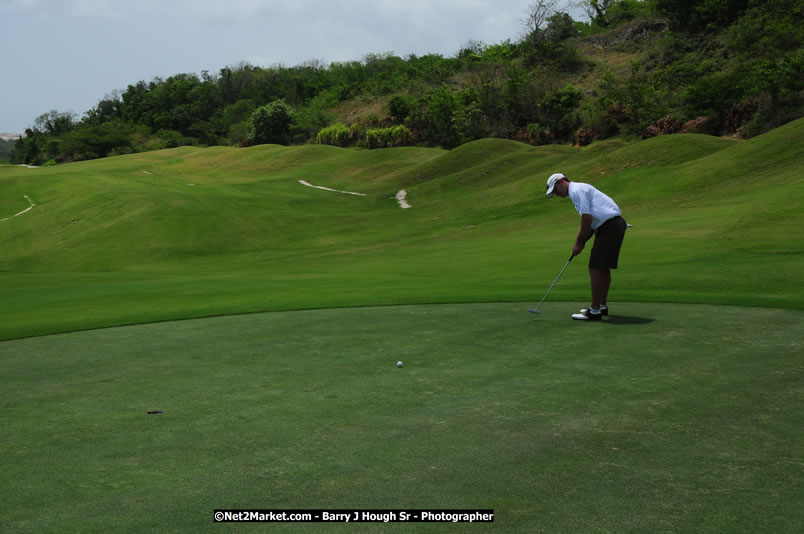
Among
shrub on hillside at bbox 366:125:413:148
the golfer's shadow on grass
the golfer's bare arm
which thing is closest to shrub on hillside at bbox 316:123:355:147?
shrub on hillside at bbox 366:125:413:148

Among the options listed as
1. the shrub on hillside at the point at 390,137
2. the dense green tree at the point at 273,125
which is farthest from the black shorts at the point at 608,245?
the dense green tree at the point at 273,125

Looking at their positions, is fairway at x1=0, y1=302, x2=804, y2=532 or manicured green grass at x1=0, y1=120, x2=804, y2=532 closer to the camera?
→ fairway at x1=0, y1=302, x2=804, y2=532

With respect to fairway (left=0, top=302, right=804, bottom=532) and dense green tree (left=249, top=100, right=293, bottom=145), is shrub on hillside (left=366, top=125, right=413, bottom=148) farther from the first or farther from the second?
fairway (left=0, top=302, right=804, bottom=532)

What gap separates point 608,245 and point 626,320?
117 cm

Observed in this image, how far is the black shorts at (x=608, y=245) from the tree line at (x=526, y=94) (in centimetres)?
3959

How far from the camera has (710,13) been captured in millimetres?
70625

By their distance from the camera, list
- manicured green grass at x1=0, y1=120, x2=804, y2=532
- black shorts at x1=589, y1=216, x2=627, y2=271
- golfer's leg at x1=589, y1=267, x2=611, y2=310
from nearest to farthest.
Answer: manicured green grass at x1=0, y1=120, x2=804, y2=532 → golfer's leg at x1=589, y1=267, x2=611, y2=310 → black shorts at x1=589, y1=216, x2=627, y2=271

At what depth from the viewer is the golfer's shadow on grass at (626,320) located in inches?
A: 377

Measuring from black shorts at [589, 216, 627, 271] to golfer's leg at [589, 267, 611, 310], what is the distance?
73mm

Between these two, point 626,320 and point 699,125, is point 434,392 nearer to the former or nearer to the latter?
point 626,320

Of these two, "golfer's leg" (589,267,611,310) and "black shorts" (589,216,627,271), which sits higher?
"black shorts" (589,216,627,271)

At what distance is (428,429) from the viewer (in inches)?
202

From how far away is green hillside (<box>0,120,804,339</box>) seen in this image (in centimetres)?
1420

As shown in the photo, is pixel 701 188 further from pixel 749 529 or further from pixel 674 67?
pixel 674 67
